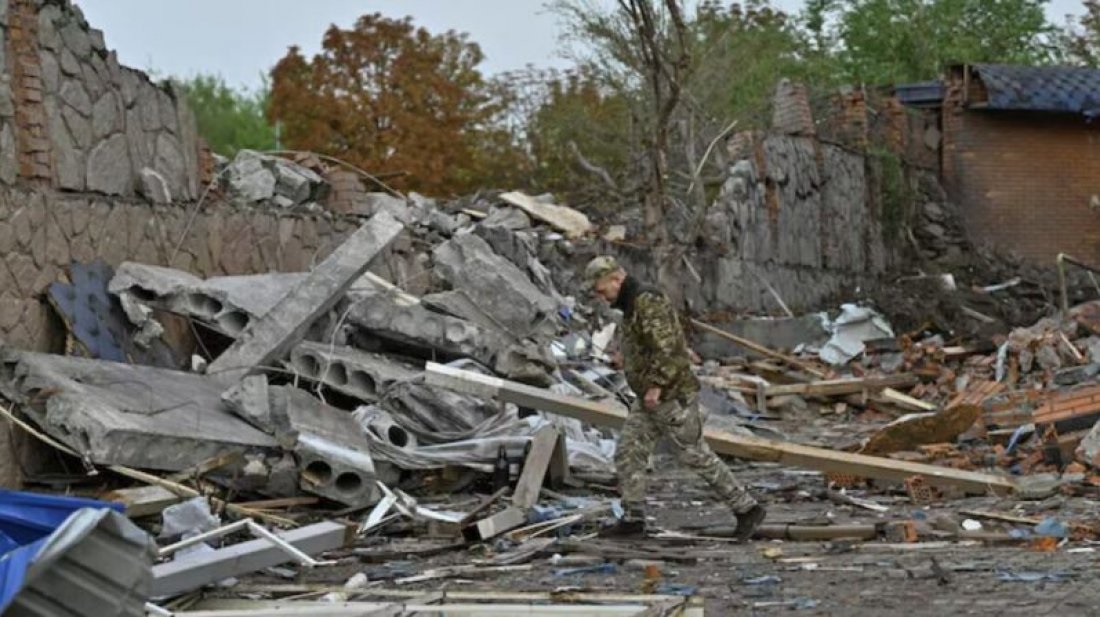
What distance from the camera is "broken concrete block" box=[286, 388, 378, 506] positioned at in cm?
1195

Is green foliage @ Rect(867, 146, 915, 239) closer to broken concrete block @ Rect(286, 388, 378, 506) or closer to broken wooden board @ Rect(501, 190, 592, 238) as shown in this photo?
broken wooden board @ Rect(501, 190, 592, 238)

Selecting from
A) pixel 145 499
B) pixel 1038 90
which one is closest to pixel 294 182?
pixel 145 499

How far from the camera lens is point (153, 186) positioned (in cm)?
1446

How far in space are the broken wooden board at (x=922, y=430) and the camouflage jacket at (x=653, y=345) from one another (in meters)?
4.54

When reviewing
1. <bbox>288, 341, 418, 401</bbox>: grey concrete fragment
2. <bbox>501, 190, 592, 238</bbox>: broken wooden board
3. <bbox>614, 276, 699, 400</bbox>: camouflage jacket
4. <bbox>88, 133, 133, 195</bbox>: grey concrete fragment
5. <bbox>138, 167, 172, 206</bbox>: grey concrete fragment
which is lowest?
<bbox>288, 341, 418, 401</bbox>: grey concrete fragment

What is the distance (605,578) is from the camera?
9.34 m

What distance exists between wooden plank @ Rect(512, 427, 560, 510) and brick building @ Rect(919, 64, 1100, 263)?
23218 millimetres

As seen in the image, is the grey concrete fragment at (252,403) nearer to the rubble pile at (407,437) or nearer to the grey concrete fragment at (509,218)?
the rubble pile at (407,437)

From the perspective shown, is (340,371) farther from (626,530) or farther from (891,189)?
(891,189)

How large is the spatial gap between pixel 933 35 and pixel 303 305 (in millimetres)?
37885

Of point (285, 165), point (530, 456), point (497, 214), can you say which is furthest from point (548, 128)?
point (530, 456)

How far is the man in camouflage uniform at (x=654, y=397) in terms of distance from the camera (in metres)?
10.9

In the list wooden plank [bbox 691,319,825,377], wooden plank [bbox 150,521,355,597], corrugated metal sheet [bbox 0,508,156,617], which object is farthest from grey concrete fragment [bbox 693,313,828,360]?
corrugated metal sheet [bbox 0,508,156,617]

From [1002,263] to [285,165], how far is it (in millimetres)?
17996
